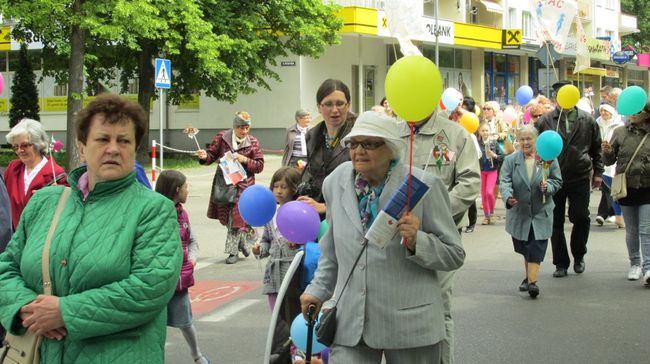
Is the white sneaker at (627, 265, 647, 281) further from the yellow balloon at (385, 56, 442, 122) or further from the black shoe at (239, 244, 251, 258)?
the yellow balloon at (385, 56, 442, 122)

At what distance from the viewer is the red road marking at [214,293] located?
9.01m

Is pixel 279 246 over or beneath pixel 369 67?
beneath

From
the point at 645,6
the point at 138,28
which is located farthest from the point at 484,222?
the point at 645,6

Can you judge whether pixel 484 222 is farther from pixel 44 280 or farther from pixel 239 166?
pixel 44 280

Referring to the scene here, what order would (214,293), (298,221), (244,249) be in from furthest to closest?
(244,249), (214,293), (298,221)

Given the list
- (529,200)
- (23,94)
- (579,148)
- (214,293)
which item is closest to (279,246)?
(214,293)

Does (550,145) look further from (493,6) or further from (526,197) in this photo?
(493,6)

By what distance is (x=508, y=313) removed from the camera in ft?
27.8

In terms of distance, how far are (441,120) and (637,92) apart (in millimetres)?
5190

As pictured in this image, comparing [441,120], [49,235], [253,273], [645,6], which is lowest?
[253,273]

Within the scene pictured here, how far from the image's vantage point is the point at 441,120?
5336 millimetres

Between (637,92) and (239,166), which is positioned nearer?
(637,92)

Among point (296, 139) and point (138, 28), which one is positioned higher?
point (138, 28)

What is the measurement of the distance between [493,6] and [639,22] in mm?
34948
